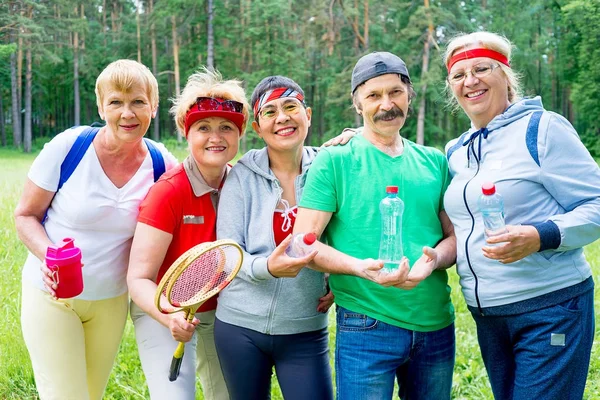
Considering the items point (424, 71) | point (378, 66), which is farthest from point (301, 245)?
point (424, 71)

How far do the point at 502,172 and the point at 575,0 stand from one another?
3430 centimetres

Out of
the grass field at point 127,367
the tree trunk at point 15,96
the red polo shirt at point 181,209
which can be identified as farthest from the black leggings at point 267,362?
the tree trunk at point 15,96

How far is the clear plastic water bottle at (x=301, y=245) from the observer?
2.99 m

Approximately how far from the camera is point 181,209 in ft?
11.6

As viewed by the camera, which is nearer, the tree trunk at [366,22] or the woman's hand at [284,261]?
the woman's hand at [284,261]

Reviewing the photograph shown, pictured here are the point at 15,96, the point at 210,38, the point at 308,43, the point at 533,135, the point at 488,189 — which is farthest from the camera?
the point at 308,43

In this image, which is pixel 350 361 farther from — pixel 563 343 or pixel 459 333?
pixel 459 333

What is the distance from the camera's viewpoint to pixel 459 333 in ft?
21.9

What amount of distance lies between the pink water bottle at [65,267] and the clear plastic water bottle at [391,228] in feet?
5.73

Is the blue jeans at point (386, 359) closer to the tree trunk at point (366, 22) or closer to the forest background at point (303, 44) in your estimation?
the forest background at point (303, 44)

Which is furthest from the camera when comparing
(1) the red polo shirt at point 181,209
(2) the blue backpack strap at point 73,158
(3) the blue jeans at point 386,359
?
(2) the blue backpack strap at point 73,158

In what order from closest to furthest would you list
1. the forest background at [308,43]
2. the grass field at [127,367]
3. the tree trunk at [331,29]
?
the grass field at [127,367]
the forest background at [308,43]
the tree trunk at [331,29]

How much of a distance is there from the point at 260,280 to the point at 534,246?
1.51 m

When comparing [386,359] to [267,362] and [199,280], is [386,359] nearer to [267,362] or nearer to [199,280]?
[267,362]
